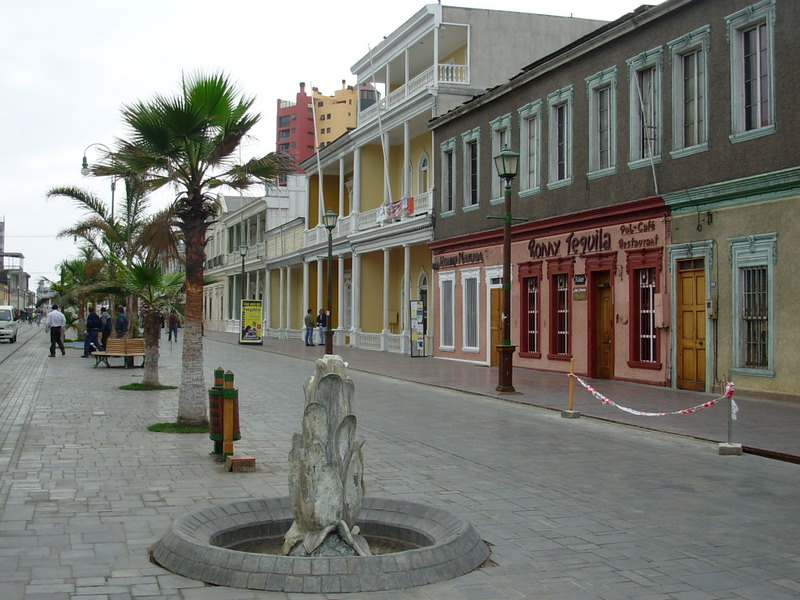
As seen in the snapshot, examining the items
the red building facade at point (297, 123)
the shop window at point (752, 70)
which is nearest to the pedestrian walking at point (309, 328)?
the shop window at point (752, 70)

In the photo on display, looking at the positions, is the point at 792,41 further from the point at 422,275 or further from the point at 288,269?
the point at 288,269

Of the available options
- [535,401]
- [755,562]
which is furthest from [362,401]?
[755,562]

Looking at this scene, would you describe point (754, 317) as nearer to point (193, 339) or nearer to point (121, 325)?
point (193, 339)

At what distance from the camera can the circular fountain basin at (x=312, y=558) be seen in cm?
510

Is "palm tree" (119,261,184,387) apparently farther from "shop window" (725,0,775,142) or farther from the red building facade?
the red building facade

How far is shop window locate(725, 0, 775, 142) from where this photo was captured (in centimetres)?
1566

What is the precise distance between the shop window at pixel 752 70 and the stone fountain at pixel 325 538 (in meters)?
12.4

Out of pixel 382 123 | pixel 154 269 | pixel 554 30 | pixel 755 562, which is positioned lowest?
pixel 755 562

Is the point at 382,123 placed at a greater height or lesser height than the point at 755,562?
greater

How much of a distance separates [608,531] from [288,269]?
143ft

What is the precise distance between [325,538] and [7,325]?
144 ft

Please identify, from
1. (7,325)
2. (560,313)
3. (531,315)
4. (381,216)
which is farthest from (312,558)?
(7,325)

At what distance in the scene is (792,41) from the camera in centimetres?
1516

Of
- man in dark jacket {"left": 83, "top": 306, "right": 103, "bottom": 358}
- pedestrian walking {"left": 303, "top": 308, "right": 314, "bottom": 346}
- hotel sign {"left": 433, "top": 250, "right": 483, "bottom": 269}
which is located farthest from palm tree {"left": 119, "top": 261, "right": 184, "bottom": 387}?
pedestrian walking {"left": 303, "top": 308, "right": 314, "bottom": 346}
